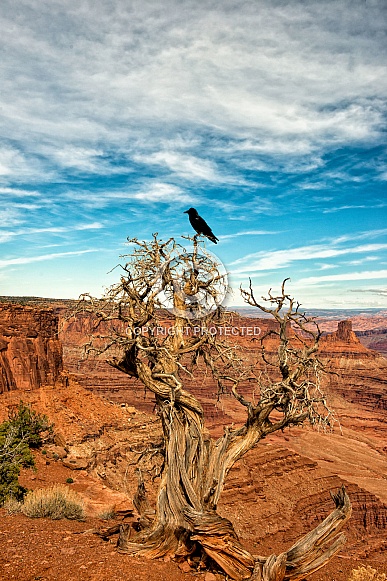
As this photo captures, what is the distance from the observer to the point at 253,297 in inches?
319

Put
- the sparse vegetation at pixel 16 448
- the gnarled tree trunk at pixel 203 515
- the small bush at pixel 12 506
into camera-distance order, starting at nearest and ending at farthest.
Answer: the gnarled tree trunk at pixel 203 515 < the small bush at pixel 12 506 < the sparse vegetation at pixel 16 448

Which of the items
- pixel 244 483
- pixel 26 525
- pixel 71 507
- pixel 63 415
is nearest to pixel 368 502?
pixel 244 483

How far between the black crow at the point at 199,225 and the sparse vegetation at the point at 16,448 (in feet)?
29.2

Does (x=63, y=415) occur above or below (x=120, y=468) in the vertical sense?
above

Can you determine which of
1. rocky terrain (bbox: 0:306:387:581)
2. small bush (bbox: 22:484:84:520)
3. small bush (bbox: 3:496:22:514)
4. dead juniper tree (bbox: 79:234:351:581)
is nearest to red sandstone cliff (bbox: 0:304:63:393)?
rocky terrain (bbox: 0:306:387:581)

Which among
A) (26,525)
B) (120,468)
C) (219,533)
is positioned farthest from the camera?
(120,468)

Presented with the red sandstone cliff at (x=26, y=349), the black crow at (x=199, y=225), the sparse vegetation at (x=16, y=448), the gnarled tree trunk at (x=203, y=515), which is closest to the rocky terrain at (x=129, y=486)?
the red sandstone cliff at (x=26, y=349)

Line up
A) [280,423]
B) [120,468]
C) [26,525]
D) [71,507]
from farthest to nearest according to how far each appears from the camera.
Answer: [120,468] < [71,507] < [26,525] < [280,423]

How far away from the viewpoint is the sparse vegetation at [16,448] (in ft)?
39.7

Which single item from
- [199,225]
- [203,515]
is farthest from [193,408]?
[199,225]

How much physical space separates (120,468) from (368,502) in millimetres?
17431

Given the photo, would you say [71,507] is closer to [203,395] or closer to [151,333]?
[151,333]

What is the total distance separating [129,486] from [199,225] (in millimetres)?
17768

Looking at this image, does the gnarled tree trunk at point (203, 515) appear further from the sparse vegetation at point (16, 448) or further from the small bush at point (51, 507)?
the sparse vegetation at point (16, 448)
